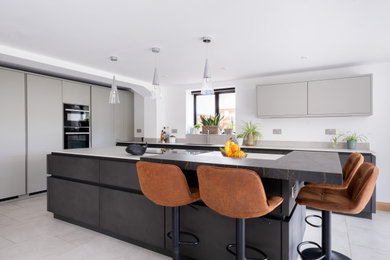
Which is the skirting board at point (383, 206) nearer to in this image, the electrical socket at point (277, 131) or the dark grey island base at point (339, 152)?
the dark grey island base at point (339, 152)

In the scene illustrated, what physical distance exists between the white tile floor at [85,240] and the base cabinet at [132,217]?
130 millimetres

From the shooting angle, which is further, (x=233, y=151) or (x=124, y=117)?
(x=124, y=117)

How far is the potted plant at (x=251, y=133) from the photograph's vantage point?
4.57 metres

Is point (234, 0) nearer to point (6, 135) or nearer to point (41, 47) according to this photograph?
point (41, 47)

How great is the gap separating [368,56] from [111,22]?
11.1 ft

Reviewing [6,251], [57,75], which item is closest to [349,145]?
[6,251]

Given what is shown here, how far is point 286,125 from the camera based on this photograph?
445 cm

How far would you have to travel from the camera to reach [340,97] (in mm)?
3727

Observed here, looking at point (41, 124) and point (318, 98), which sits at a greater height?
point (318, 98)

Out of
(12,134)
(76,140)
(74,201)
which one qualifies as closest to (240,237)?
(74,201)

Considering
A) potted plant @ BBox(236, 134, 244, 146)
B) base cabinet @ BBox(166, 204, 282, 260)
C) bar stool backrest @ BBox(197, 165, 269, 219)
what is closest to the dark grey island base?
potted plant @ BBox(236, 134, 244, 146)

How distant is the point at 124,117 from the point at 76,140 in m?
1.33

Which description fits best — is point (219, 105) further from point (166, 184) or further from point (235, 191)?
point (235, 191)

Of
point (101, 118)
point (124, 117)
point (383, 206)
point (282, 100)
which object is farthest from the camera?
point (124, 117)
